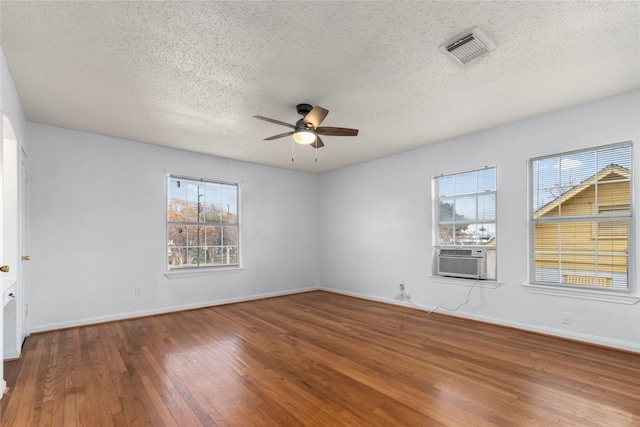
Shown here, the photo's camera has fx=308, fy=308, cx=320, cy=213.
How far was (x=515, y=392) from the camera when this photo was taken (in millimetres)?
2371

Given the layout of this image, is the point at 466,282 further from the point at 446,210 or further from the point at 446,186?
the point at 446,186

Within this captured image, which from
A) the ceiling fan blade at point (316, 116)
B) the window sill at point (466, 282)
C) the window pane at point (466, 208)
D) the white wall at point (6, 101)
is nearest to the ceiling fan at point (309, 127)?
the ceiling fan blade at point (316, 116)

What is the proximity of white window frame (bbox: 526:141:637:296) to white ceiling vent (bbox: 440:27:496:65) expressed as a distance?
214cm

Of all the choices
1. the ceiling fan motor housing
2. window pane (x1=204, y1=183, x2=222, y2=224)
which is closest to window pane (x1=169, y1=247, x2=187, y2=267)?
window pane (x1=204, y1=183, x2=222, y2=224)

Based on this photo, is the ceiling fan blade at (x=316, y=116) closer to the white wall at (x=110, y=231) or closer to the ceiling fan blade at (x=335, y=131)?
the ceiling fan blade at (x=335, y=131)

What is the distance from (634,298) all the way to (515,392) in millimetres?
1937

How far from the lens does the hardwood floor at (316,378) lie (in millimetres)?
2082

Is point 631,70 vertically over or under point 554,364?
over

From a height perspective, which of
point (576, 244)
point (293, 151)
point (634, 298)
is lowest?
point (634, 298)

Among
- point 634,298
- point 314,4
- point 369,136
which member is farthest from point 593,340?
point 314,4

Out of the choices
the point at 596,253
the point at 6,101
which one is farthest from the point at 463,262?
the point at 6,101

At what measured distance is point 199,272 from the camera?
209 inches

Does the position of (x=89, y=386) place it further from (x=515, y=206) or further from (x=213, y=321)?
(x=515, y=206)

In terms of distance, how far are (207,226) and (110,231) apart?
4.78 feet
